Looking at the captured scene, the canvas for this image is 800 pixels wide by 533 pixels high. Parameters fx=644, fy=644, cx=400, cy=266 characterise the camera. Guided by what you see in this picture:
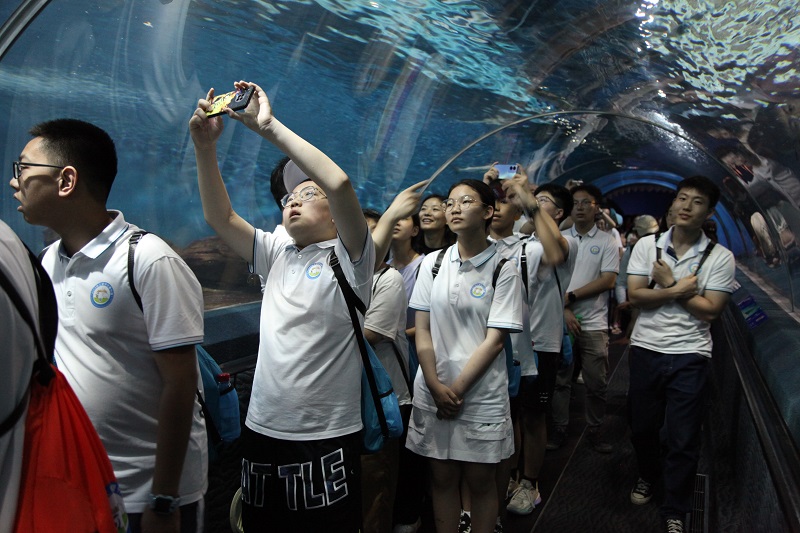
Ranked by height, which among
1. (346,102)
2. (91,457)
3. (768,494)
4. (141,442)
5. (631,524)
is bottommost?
(631,524)

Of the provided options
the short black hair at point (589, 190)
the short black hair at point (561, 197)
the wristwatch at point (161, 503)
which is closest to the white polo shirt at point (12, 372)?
the wristwatch at point (161, 503)

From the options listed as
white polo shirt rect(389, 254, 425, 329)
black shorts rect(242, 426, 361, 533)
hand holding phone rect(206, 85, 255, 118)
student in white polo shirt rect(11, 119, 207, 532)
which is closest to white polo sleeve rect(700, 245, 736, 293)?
white polo shirt rect(389, 254, 425, 329)

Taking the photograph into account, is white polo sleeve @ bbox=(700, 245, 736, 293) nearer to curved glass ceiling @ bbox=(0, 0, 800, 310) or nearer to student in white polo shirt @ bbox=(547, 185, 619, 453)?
curved glass ceiling @ bbox=(0, 0, 800, 310)

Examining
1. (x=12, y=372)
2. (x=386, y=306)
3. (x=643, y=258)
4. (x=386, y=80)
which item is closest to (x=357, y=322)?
(x=386, y=306)

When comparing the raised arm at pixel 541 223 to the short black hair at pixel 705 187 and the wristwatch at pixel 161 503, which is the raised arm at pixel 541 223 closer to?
the short black hair at pixel 705 187

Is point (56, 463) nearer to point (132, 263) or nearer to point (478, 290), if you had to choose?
point (132, 263)

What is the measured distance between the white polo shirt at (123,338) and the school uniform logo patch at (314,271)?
0.57 m

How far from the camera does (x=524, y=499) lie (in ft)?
15.4

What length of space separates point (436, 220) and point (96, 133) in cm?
303

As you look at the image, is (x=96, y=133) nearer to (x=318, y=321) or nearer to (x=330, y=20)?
(x=318, y=321)

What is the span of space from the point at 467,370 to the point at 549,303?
1.86 m

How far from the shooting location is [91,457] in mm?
1488

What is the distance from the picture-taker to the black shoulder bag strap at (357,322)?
2639mm

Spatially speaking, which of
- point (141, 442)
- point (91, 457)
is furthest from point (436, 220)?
point (91, 457)
